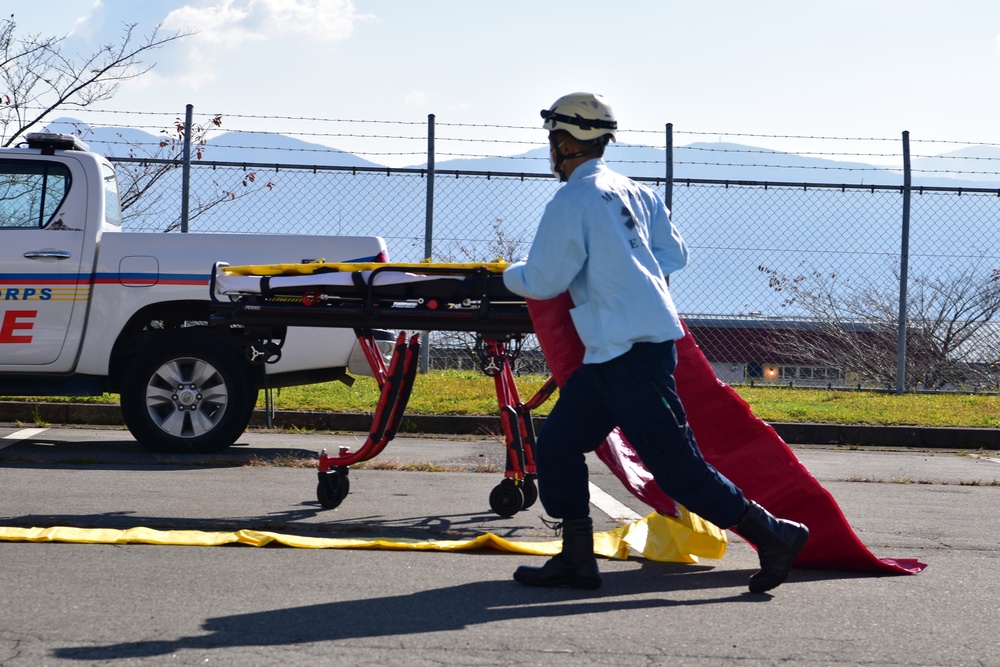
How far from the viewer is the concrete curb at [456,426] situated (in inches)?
416

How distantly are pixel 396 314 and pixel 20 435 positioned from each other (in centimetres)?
465

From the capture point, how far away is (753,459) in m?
5.01

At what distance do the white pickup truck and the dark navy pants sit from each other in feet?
13.3

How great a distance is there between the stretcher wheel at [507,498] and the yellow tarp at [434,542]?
723 millimetres

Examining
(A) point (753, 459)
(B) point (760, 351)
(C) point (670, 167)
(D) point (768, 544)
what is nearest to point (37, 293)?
(A) point (753, 459)

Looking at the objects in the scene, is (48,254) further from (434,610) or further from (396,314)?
(434,610)

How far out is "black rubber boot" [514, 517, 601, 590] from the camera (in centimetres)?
463

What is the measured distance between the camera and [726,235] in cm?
1316

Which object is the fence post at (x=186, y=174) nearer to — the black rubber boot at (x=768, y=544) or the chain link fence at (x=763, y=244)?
the chain link fence at (x=763, y=244)

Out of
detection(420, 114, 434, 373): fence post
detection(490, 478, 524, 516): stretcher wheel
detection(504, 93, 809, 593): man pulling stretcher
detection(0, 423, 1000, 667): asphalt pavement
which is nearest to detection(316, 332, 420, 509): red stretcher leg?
detection(0, 423, 1000, 667): asphalt pavement

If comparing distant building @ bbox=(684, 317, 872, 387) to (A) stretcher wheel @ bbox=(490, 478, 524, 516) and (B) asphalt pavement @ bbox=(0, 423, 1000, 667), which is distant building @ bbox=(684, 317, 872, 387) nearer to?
(B) asphalt pavement @ bbox=(0, 423, 1000, 667)

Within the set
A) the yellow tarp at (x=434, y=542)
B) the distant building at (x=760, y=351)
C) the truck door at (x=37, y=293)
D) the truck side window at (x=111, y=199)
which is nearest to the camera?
the yellow tarp at (x=434, y=542)

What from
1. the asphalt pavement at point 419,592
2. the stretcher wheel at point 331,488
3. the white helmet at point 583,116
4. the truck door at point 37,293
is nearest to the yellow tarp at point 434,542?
the asphalt pavement at point 419,592

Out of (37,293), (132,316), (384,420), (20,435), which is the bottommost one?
(20,435)
